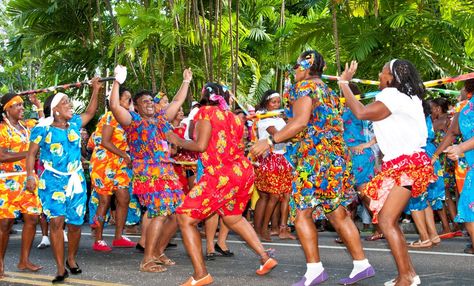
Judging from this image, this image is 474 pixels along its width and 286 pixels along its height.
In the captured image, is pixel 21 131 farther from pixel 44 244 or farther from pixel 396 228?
pixel 396 228

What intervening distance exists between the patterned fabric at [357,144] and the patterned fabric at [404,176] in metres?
3.73

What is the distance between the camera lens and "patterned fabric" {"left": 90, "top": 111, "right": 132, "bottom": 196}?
10.5 metres

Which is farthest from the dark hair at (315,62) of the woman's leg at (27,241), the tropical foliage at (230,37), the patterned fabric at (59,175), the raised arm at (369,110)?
the tropical foliage at (230,37)

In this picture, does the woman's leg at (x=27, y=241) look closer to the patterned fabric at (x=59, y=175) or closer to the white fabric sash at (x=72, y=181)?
the patterned fabric at (x=59, y=175)

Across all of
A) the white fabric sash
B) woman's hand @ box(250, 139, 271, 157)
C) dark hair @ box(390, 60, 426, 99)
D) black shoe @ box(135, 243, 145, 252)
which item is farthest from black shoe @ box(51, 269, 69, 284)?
dark hair @ box(390, 60, 426, 99)

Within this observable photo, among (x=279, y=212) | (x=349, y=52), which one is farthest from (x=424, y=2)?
(x=279, y=212)

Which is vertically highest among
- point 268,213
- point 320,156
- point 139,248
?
point 320,156

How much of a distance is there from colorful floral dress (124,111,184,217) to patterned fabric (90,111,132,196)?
132 centimetres

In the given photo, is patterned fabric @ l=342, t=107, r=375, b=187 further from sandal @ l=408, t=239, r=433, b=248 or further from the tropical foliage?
the tropical foliage

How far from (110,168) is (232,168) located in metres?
3.50

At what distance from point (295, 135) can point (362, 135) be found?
12.5ft

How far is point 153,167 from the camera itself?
8.96 m

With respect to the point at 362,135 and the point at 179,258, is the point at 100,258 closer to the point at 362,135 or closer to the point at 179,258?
the point at 179,258

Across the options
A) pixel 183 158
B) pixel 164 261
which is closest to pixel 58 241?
pixel 164 261
